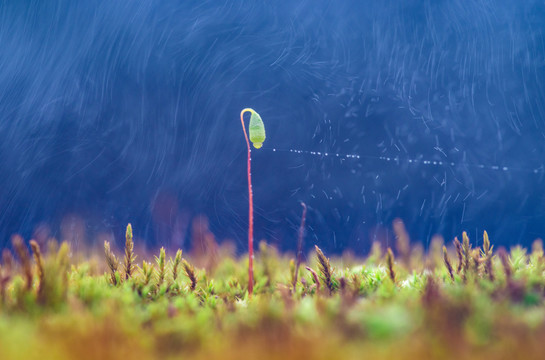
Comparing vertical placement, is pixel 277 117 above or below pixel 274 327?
above

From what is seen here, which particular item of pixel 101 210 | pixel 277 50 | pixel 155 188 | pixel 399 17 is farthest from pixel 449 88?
pixel 101 210

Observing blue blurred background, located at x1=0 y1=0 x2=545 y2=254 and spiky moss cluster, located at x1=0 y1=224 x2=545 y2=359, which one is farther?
blue blurred background, located at x1=0 y1=0 x2=545 y2=254

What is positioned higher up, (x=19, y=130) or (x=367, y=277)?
(x=19, y=130)

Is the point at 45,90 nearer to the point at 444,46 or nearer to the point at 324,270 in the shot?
the point at 324,270

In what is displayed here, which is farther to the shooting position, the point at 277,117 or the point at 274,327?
the point at 277,117

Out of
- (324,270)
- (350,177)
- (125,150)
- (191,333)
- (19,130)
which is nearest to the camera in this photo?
(191,333)

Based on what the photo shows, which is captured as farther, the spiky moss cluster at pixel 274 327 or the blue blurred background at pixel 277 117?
the blue blurred background at pixel 277 117

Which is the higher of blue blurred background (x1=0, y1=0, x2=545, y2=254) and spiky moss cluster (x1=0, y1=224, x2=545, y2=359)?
blue blurred background (x1=0, y1=0, x2=545, y2=254)

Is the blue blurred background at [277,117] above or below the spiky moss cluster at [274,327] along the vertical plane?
above
